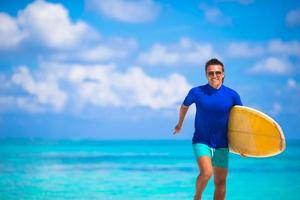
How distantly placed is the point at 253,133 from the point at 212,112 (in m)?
0.69

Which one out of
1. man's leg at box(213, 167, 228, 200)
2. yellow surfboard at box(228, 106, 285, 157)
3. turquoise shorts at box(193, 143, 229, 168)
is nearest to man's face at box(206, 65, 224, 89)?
yellow surfboard at box(228, 106, 285, 157)

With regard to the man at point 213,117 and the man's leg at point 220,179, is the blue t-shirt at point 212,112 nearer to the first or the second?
the man at point 213,117

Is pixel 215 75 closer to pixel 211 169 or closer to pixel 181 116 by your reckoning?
pixel 181 116

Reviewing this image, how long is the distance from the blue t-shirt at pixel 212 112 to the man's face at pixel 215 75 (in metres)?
0.06

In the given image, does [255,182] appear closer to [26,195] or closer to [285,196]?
[285,196]

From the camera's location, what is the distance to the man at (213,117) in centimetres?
549

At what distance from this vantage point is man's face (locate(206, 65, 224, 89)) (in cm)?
548

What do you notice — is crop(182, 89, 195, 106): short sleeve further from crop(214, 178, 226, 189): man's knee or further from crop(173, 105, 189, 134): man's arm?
crop(214, 178, 226, 189): man's knee

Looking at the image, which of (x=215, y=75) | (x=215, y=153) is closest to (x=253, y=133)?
(x=215, y=153)

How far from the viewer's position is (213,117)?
18.1ft

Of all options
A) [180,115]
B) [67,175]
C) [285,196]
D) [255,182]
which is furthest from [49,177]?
[180,115]

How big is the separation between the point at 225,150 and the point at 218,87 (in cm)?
58

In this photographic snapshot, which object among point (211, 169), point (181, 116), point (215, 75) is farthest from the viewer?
point (181, 116)

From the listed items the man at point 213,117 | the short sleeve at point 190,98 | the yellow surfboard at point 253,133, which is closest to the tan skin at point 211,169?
the man at point 213,117
